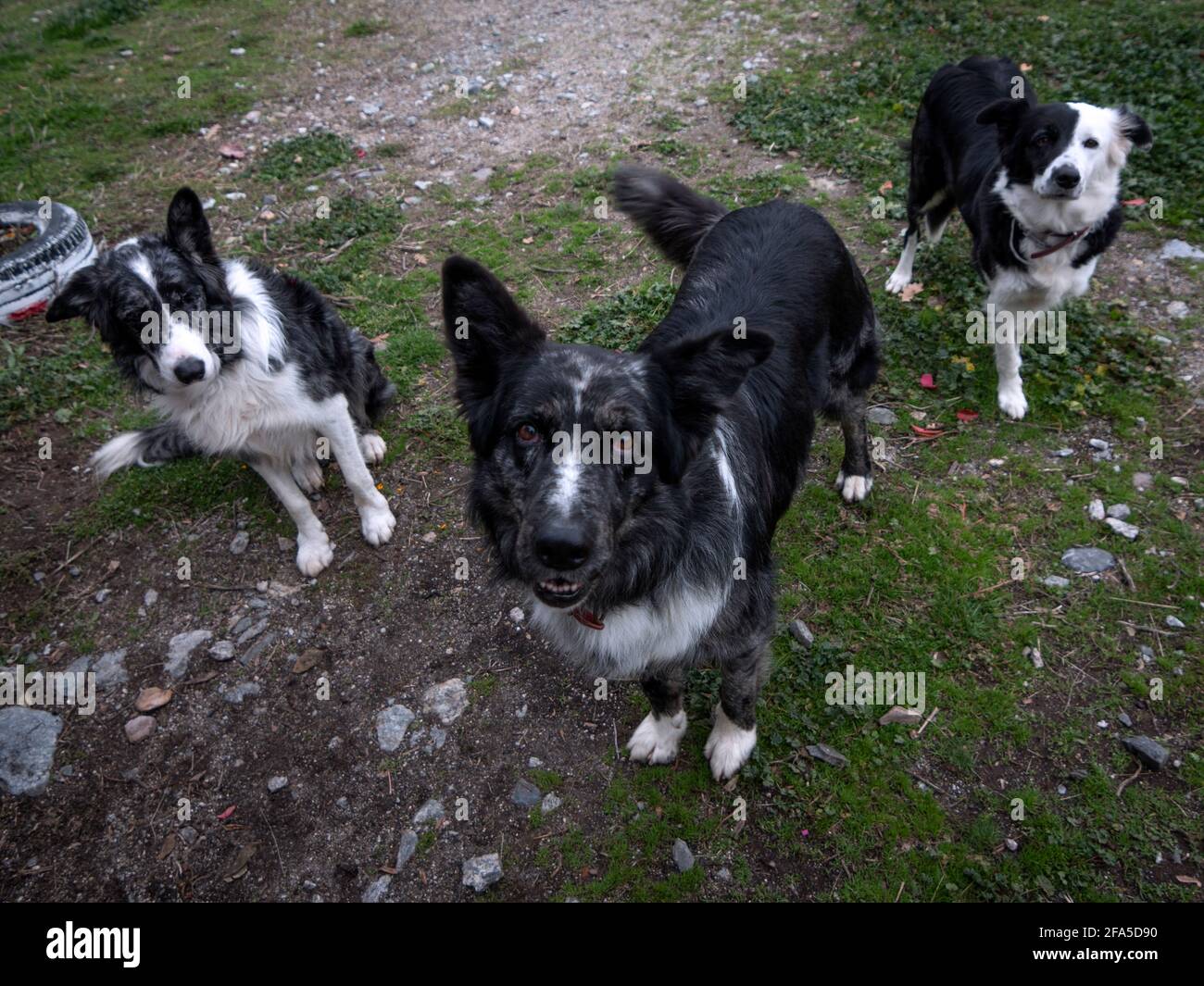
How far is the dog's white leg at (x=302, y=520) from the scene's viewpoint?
4336 mm

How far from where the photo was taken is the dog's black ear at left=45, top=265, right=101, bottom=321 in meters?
3.58

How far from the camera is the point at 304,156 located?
7906 millimetres

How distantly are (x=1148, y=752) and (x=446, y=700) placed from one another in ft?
11.6

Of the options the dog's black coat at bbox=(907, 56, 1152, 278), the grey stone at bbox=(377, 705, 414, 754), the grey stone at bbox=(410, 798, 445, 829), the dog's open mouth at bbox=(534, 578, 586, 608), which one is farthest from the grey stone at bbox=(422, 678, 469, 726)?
the dog's black coat at bbox=(907, 56, 1152, 278)

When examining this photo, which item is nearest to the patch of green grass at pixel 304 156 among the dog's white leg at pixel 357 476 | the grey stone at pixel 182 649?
the dog's white leg at pixel 357 476

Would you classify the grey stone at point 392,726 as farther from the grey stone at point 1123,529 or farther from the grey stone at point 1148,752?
the grey stone at point 1123,529

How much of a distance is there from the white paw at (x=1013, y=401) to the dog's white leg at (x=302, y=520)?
188 inches

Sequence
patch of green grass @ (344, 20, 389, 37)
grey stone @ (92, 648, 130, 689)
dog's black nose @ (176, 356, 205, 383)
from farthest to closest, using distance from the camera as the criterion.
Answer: patch of green grass @ (344, 20, 389, 37), grey stone @ (92, 648, 130, 689), dog's black nose @ (176, 356, 205, 383)

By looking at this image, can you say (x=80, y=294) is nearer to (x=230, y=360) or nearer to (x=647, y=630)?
(x=230, y=360)

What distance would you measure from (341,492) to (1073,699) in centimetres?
468

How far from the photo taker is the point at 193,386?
3.85 meters

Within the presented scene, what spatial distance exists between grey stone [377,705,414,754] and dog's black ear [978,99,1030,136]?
204 inches

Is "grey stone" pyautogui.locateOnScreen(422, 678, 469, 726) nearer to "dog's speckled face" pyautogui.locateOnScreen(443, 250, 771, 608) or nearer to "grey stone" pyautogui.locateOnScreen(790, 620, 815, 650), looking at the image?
"dog's speckled face" pyautogui.locateOnScreen(443, 250, 771, 608)

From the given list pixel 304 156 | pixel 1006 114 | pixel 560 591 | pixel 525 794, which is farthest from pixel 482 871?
pixel 304 156
